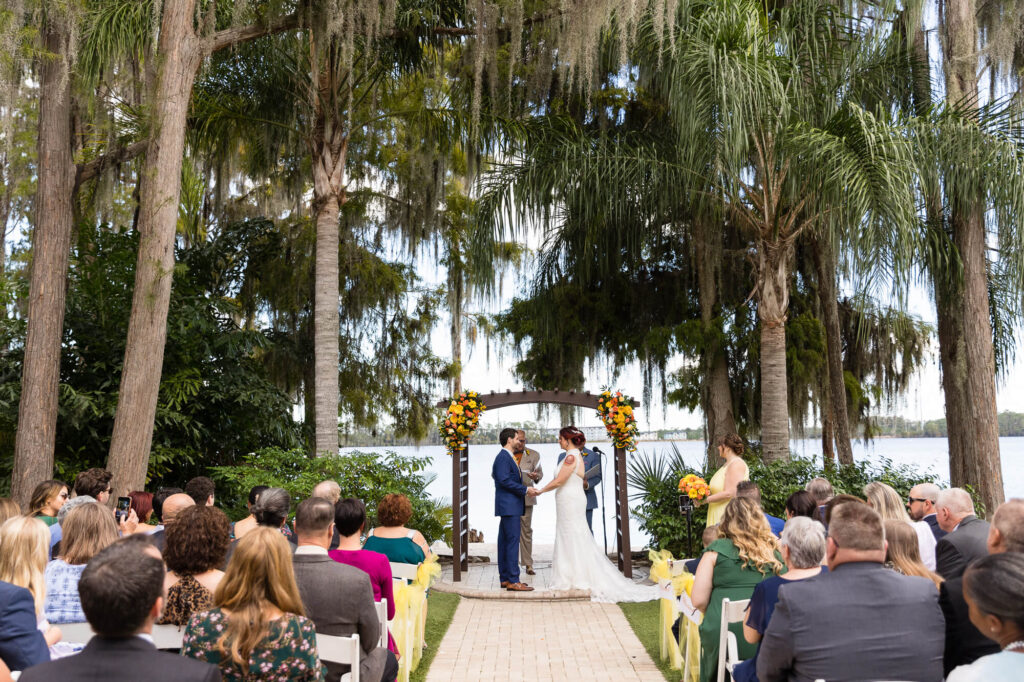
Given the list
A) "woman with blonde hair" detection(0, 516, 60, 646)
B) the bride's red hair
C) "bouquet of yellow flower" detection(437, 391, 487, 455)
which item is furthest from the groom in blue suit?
"woman with blonde hair" detection(0, 516, 60, 646)

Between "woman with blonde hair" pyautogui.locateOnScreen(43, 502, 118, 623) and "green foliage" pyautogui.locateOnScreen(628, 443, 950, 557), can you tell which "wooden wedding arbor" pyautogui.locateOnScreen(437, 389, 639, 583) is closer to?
"green foliage" pyautogui.locateOnScreen(628, 443, 950, 557)

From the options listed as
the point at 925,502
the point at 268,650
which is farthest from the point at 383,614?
the point at 925,502

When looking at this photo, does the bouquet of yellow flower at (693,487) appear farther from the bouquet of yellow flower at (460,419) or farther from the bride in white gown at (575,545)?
the bouquet of yellow flower at (460,419)

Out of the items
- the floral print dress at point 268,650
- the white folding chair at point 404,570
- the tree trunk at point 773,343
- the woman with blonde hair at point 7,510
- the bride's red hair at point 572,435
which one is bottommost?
the white folding chair at point 404,570

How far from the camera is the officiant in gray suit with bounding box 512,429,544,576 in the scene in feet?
32.8

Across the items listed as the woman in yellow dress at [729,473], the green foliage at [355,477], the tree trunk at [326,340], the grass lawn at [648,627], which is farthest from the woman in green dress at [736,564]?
the tree trunk at [326,340]

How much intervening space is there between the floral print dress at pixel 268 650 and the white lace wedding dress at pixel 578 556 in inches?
258

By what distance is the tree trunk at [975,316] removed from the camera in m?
9.79

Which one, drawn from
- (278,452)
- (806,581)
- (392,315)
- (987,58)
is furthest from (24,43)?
(987,58)

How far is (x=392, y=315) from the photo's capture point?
583 inches

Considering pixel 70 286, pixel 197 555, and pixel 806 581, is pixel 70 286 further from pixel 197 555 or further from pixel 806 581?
pixel 806 581

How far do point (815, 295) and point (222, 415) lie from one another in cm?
925

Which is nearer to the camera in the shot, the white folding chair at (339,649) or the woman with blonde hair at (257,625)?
the woman with blonde hair at (257,625)

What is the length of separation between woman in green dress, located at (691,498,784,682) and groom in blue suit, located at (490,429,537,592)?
483cm
